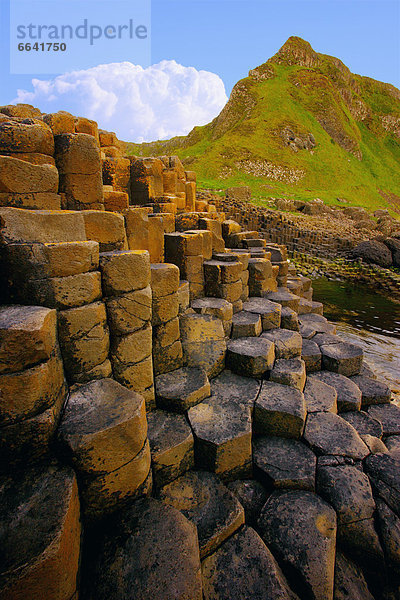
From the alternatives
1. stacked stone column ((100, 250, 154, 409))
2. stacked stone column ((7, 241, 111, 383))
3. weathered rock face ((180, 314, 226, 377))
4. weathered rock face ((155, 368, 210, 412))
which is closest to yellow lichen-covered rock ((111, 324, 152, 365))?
stacked stone column ((100, 250, 154, 409))

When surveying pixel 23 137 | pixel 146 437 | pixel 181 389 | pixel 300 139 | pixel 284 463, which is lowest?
pixel 284 463

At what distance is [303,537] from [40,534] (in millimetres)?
2127

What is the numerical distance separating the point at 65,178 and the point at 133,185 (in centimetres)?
346

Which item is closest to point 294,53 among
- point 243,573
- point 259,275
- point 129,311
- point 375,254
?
point 375,254

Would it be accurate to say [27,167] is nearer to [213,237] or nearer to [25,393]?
[25,393]

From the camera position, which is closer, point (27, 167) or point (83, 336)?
point (83, 336)

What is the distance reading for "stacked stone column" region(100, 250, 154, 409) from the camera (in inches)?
106

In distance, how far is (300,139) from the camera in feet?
147

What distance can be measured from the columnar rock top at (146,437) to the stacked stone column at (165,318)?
0.06 feet

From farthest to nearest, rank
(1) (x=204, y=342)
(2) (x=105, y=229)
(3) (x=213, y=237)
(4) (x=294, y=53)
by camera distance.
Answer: (4) (x=294, y=53) < (3) (x=213, y=237) < (1) (x=204, y=342) < (2) (x=105, y=229)

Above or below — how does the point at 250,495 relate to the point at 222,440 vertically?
below

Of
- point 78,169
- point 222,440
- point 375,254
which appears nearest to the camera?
point 222,440

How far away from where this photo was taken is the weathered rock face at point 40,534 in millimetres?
1461

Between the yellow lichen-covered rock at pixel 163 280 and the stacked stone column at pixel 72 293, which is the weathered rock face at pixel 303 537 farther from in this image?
the yellow lichen-covered rock at pixel 163 280
